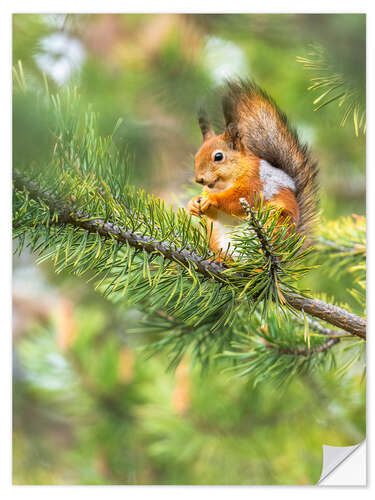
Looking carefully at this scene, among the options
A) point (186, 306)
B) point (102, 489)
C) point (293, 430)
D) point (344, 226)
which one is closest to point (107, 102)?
point (344, 226)

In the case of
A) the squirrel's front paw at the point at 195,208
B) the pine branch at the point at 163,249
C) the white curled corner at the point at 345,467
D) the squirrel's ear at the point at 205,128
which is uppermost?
the squirrel's ear at the point at 205,128

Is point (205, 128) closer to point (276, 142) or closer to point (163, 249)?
point (276, 142)

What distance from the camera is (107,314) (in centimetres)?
179

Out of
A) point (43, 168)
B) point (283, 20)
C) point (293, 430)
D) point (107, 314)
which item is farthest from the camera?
point (107, 314)

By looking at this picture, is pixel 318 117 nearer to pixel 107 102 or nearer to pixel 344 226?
pixel 344 226

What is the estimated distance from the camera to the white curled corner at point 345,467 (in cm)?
96

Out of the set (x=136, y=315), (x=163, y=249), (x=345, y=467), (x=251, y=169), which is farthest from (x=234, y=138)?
(x=136, y=315)

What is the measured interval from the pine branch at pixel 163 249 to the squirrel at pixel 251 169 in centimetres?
7

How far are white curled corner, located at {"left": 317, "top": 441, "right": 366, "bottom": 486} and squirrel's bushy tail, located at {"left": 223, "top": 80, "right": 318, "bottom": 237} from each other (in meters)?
0.49

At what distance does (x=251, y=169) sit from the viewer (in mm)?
719

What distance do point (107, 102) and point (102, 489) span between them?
87 cm

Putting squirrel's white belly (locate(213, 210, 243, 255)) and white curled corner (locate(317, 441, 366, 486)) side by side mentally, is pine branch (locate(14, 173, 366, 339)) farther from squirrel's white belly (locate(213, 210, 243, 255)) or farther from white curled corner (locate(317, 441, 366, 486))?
white curled corner (locate(317, 441, 366, 486))

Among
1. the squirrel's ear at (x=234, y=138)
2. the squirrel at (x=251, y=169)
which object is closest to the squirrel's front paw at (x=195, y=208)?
the squirrel at (x=251, y=169)

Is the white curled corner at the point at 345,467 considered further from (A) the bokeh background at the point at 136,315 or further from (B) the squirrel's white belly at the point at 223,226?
(B) the squirrel's white belly at the point at 223,226
